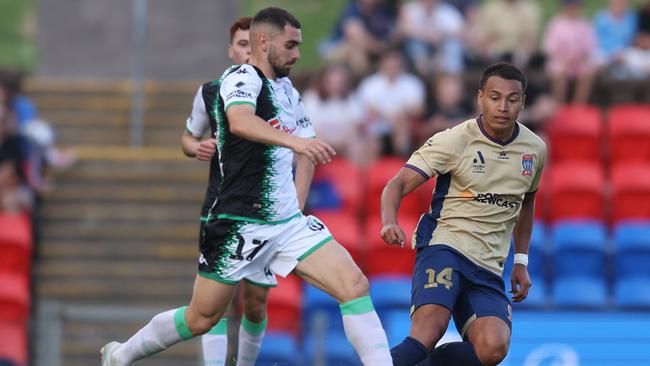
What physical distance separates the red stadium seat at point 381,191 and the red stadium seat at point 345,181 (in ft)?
0.40

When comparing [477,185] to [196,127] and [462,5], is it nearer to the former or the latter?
[196,127]

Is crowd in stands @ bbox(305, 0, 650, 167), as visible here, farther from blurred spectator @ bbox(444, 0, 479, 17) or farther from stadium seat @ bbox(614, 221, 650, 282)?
stadium seat @ bbox(614, 221, 650, 282)

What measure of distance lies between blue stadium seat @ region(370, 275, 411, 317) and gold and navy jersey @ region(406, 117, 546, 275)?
5499 millimetres

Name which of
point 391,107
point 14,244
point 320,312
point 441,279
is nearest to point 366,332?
point 441,279

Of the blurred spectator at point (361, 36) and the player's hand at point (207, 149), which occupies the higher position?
the blurred spectator at point (361, 36)

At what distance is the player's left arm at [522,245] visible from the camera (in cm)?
804

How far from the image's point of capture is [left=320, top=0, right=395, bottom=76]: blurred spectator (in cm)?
1609

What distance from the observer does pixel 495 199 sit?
25.5 ft

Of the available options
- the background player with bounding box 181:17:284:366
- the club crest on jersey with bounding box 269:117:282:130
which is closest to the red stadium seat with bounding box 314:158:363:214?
the background player with bounding box 181:17:284:366

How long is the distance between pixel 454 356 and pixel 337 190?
7117 millimetres

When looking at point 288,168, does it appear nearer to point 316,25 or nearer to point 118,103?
point 118,103

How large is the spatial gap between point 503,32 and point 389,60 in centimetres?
182

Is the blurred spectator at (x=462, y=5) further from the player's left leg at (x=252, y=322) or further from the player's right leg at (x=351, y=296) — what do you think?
the player's right leg at (x=351, y=296)

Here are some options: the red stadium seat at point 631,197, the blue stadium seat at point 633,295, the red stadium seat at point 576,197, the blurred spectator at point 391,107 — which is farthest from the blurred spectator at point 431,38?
the blue stadium seat at point 633,295
